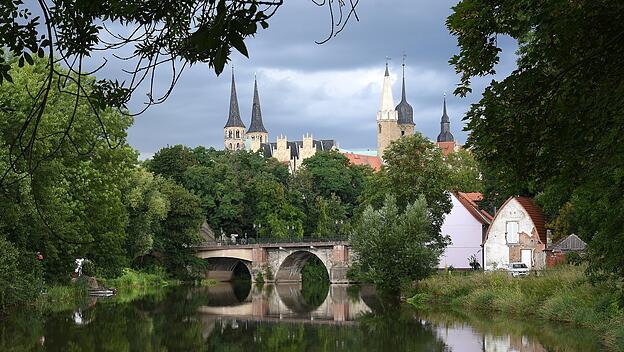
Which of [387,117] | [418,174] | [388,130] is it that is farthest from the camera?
[388,130]

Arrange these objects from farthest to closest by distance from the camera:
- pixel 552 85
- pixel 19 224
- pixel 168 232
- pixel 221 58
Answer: pixel 168 232
pixel 19 224
pixel 552 85
pixel 221 58

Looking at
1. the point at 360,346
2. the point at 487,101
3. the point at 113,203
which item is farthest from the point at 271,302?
the point at 487,101

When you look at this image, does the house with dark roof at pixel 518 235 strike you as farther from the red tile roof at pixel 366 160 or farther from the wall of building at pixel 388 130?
the wall of building at pixel 388 130

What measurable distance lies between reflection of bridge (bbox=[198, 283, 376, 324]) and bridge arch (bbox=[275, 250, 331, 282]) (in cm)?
1343

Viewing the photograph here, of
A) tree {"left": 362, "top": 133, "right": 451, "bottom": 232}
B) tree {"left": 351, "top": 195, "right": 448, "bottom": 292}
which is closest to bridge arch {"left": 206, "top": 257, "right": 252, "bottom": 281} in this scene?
tree {"left": 362, "top": 133, "right": 451, "bottom": 232}

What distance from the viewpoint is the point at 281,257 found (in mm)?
57062

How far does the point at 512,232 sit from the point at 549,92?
3220cm

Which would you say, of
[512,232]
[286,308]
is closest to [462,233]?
[512,232]

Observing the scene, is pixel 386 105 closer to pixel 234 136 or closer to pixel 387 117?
pixel 387 117

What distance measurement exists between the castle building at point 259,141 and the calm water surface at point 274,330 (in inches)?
3433

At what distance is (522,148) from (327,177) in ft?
203

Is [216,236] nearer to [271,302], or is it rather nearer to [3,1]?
[271,302]

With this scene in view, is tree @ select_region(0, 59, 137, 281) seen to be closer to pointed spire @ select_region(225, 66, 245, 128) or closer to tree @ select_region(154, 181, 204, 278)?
tree @ select_region(154, 181, 204, 278)

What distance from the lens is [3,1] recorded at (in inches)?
168
